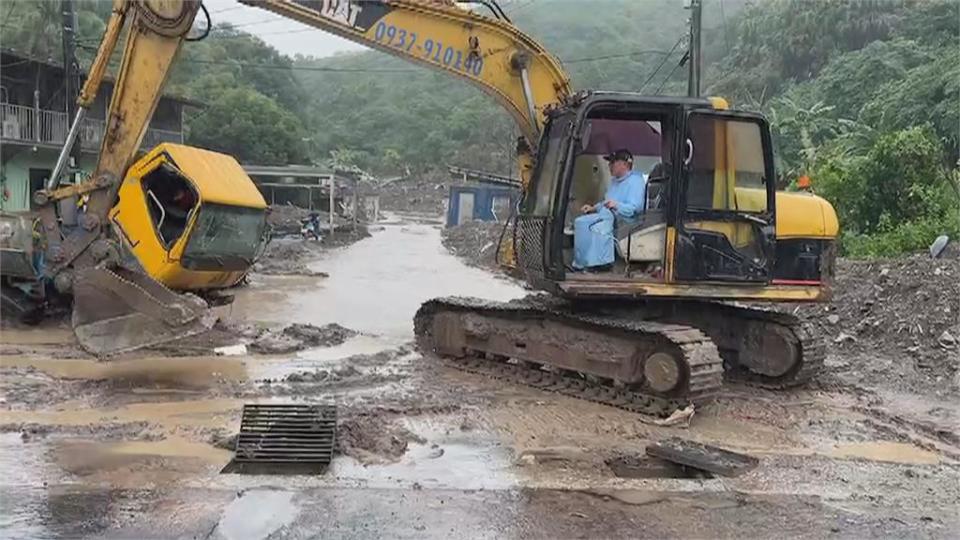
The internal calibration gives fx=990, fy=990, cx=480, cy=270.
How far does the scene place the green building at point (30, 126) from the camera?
28109mm

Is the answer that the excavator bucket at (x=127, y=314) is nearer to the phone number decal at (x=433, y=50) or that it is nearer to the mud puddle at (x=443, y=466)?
the mud puddle at (x=443, y=466)

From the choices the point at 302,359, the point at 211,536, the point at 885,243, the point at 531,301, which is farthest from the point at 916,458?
the point at 885,243

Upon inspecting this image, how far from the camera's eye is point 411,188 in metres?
79.6

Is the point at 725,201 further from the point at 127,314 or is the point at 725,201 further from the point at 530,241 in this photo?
the point at 127,314

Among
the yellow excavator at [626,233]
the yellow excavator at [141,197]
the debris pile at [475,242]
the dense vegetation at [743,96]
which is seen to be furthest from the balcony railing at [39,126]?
the yellow excavator at [626,233]

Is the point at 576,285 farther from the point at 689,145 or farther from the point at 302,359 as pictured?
the point at 302,359

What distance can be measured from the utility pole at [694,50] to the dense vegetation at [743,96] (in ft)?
8.13

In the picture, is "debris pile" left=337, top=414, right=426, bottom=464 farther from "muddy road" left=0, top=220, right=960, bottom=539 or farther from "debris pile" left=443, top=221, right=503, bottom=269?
"debris pile" left=443, top=221, right=503, bottom=269

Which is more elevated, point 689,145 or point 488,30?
point 488,30

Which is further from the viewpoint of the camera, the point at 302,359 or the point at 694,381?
the point at 302,359

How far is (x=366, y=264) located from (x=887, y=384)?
661 inches

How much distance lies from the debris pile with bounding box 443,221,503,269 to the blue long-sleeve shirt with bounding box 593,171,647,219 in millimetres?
13614

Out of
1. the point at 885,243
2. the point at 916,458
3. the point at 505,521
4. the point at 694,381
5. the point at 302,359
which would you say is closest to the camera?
the point at 505,521

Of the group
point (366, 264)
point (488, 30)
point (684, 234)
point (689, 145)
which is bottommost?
point (366, 264)
